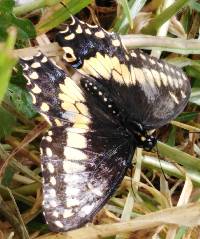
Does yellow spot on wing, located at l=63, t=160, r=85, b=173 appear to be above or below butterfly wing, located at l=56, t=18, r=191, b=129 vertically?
below

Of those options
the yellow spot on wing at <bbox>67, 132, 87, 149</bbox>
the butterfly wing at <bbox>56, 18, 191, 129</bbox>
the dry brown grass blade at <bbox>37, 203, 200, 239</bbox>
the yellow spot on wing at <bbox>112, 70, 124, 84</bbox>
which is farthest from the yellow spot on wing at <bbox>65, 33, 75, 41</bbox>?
the dry brown grass blade at <bbox>37, 203, 200, 239</bbox>

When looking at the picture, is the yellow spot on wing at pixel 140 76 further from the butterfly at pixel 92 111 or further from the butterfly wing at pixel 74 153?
the butterfly wing at pixel 74 153

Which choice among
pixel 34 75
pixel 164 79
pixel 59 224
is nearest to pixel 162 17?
pixel 164 79

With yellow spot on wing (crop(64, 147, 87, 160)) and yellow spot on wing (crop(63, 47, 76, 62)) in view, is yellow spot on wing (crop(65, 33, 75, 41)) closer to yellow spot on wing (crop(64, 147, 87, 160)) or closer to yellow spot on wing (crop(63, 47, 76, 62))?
yellow spot on wing (crop(63, 47, 76, 62))

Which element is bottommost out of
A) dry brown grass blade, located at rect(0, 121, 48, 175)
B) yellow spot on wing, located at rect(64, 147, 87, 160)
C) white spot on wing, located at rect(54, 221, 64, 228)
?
white spot on wing, located at rect(54, 221, 64, 228)

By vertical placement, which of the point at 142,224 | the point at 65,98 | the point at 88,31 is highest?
the point at 88,31

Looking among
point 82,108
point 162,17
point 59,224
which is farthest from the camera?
point 162,17

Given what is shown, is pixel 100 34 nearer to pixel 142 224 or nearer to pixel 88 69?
pixel 88 69
